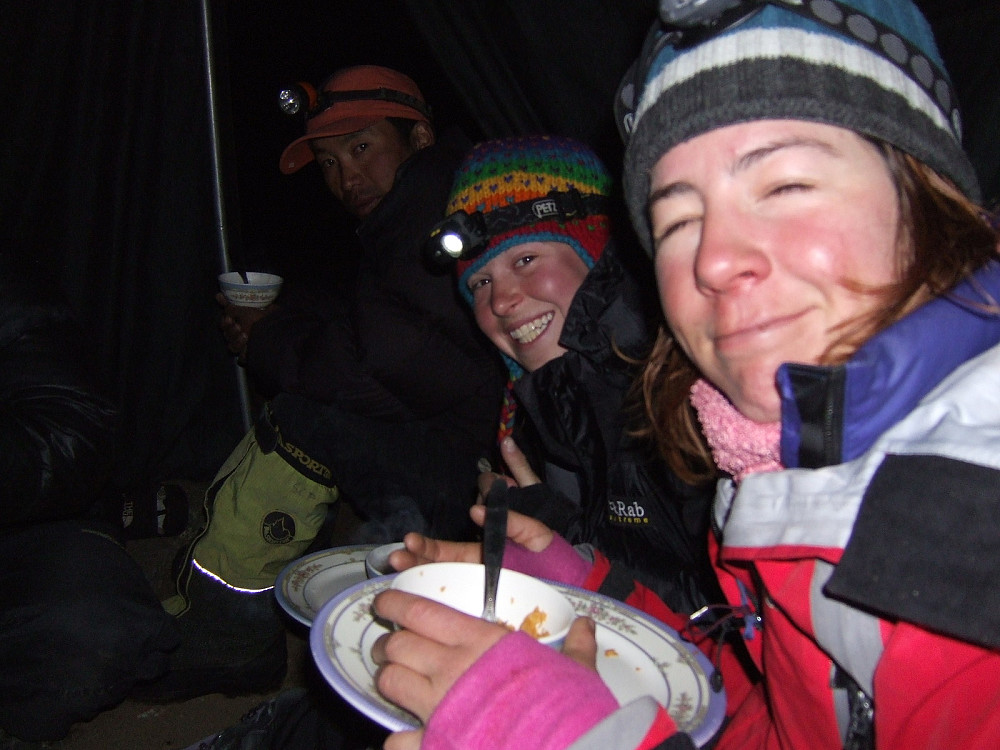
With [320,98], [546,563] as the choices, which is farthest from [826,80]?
[320,98]

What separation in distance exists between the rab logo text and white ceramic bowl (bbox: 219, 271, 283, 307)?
163cm

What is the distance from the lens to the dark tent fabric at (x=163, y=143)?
2.13 m

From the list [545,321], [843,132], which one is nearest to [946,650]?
[843,132]

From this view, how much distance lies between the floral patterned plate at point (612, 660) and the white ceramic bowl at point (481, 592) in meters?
0.09

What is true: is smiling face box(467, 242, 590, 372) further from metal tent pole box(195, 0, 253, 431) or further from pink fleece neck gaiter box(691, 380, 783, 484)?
metal tent pole box(195, 0, 253, 431)

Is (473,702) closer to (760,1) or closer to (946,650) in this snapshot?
(946,650)

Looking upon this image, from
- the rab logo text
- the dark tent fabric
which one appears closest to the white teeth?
the rab logo text

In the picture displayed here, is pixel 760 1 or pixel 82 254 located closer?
pixel 760 1

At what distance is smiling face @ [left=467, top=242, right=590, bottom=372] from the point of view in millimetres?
1867

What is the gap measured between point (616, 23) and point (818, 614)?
66.3 inches

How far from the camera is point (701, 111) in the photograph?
2.94 feet

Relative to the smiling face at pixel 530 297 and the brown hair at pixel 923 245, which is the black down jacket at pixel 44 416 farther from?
the brown hair at pixel 923 245

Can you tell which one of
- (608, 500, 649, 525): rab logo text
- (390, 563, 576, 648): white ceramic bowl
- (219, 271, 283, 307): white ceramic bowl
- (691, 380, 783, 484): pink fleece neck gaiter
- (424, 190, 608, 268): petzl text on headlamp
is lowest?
(608, 500, 649, 525): rab logo text

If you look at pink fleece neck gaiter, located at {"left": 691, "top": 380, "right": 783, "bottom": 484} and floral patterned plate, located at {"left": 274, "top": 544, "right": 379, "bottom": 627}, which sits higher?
pink fleece neck gaiter, located at {"left": 691, "top": 380, "right": 783, "bottom": 484}
